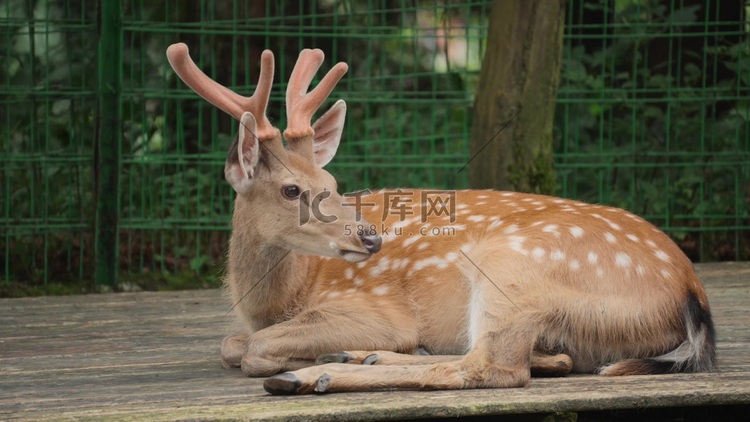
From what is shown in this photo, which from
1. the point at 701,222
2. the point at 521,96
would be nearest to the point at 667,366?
the point at 521,96

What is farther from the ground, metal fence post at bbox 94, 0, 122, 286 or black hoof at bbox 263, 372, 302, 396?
metal fence post at bbox 94, 0, 122, 286

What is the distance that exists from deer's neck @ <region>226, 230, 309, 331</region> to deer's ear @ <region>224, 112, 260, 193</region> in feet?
0.67

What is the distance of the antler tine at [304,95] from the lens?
491cm

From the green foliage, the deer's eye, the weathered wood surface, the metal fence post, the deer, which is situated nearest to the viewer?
the weathered wood surface

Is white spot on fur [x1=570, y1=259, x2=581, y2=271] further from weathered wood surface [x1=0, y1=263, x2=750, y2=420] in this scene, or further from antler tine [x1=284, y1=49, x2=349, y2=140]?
antler tine [x1=284, y1=49, x2=349, y2=140]

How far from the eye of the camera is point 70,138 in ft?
24.8

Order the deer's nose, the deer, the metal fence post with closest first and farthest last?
the deer < the deer's nose < the metal fence post

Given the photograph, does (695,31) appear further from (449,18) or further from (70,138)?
(70,138)

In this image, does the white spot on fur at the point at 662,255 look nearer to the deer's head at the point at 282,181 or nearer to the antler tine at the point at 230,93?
the deer's head at the point at 282,181

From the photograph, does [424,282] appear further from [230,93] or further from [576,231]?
[230,93]

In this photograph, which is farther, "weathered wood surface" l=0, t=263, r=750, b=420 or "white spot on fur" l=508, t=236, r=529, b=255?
"white spot on fur" l=508, t=236, r=529, b=255

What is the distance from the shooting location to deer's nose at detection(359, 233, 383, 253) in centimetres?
455

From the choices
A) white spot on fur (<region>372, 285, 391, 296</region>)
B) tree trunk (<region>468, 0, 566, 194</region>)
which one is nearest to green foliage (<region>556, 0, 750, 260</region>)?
tree trunk (<region>468, 0, 566, 194</region>)

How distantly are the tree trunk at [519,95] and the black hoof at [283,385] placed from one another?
3.11 meters
